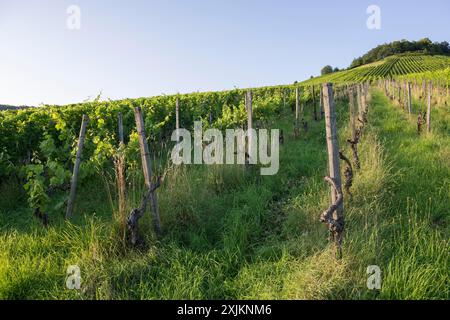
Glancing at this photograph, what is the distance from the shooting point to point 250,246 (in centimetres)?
348

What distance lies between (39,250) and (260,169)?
3803 millimetres

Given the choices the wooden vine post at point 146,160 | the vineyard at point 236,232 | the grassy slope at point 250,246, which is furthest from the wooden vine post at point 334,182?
the wooden vine post at point 146,160

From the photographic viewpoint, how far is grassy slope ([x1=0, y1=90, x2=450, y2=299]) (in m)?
2.71

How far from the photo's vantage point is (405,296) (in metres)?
2.49

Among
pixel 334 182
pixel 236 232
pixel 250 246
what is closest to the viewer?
pixel 334 182

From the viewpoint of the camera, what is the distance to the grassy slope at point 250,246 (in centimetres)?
271

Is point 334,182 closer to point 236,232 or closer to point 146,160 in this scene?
point 236,232

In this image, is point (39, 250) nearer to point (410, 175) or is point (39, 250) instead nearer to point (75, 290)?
point (75, 290)

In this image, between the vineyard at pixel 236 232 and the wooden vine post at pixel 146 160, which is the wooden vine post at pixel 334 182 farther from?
the wooden vine post at pixel 146 160

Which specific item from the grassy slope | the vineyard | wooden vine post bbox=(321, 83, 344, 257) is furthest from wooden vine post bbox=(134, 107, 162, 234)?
wooden vine post bbox=(321, 83, 344, 257)

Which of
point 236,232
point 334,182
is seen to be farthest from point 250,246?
point 334,182

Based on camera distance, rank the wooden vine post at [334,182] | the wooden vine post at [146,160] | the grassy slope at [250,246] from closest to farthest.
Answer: the grassy slope at [250,246], the wooden vine post at [334,182], the wooden vine post at [146,160]
